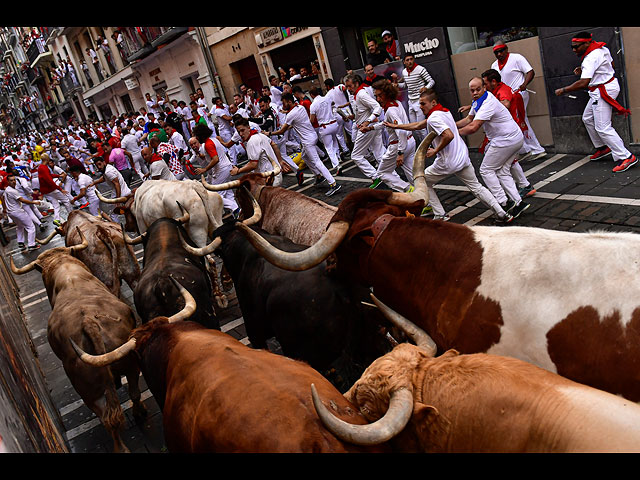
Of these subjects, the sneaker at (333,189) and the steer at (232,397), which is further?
the sneaker at (333,189)

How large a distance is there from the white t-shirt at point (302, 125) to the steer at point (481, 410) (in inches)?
385

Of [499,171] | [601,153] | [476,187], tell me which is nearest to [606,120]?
[601,153]

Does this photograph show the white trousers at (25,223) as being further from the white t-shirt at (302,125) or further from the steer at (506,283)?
the steer at (506,283)

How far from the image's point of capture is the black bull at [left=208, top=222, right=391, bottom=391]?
14.2 ft

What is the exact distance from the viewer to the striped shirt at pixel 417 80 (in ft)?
39.7

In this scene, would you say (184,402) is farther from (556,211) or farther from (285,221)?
(556,211)

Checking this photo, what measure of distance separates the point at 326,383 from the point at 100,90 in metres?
46.4

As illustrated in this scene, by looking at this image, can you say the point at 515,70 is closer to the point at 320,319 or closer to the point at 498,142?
the point at 498,142

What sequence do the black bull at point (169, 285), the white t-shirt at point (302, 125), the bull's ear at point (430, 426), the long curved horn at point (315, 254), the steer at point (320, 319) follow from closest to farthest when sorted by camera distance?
the bull's ear at point (430, 426), the long curved horn at point (315, 254), the steer at point (320, 319), the black bull at point (169, 285), the white t-shirt at point (302, 125)

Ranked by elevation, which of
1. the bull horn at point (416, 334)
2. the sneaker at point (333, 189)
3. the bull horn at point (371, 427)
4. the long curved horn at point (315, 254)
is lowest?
the sneaker at point (333, 189)

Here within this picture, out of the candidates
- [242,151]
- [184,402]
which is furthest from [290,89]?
[184,402]

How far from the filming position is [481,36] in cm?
1127

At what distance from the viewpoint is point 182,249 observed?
6332mm

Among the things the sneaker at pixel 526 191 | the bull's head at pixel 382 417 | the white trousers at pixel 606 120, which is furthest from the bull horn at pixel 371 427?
the white trousers at pixel 606 120
